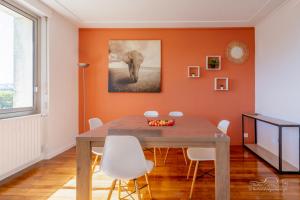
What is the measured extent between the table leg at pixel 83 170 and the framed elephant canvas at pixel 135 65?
9.75 ft

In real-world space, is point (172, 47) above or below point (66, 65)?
above

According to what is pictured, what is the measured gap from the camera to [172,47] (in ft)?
16.0

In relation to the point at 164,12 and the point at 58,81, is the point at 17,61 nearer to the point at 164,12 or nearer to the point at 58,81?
the point at 58,81

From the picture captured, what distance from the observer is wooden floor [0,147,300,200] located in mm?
2475

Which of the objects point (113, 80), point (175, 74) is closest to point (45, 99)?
point (113, 80)

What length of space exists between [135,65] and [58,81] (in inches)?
63.3

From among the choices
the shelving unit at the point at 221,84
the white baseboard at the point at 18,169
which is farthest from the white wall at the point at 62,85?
the shelving unit at the point at 221,84

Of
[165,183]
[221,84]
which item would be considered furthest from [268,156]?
[165,183]

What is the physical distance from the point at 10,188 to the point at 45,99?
1.56 metres

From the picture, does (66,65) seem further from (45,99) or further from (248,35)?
(248,35)

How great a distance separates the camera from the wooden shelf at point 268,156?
10.9 feet

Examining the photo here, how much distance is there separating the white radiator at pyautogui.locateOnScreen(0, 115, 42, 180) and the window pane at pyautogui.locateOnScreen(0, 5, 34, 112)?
0.85ft

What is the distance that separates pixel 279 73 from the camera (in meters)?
3.81

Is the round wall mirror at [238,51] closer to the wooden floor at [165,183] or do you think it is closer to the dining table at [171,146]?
the wooden floor at [165,183]
